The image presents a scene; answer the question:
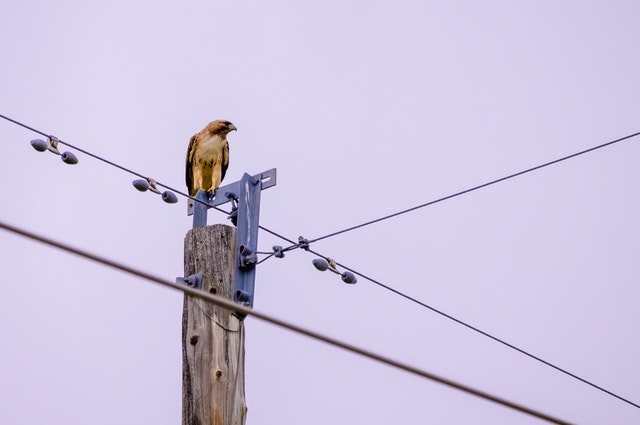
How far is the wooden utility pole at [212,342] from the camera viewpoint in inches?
268

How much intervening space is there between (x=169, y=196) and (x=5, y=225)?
12.4 ft

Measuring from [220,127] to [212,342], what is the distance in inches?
225

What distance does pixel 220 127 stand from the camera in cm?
1248

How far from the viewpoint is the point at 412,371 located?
509 cm

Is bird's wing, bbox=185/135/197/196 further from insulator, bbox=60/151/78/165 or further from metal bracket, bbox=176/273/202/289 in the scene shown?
metal bracket, bbox=176/273/202/289

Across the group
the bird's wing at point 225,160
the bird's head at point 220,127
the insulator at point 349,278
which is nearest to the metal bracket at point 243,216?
the insulator at point 349,278

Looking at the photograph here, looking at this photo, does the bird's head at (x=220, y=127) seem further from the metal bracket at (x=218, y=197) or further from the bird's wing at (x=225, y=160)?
the metal bracket at (x=218, y=197)

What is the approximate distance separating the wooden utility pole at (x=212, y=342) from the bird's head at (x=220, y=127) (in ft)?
16.7

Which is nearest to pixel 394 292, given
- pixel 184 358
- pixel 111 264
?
pixel 184 358

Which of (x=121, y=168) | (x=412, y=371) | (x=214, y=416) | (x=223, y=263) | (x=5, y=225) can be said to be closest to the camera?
(x=5, y=225)

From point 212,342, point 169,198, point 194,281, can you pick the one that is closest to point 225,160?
point 169,198

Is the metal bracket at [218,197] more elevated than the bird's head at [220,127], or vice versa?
the bird's head at [220,127]

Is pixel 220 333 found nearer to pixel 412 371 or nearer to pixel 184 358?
pixel 184 358

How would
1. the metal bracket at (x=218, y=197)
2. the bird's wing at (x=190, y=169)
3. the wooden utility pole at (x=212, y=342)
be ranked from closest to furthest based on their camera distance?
the wooden utility pole at (x=212, y=342) < the metal bracket at (x=218, y=197) < the bird's wing at (x=190, y=169)
